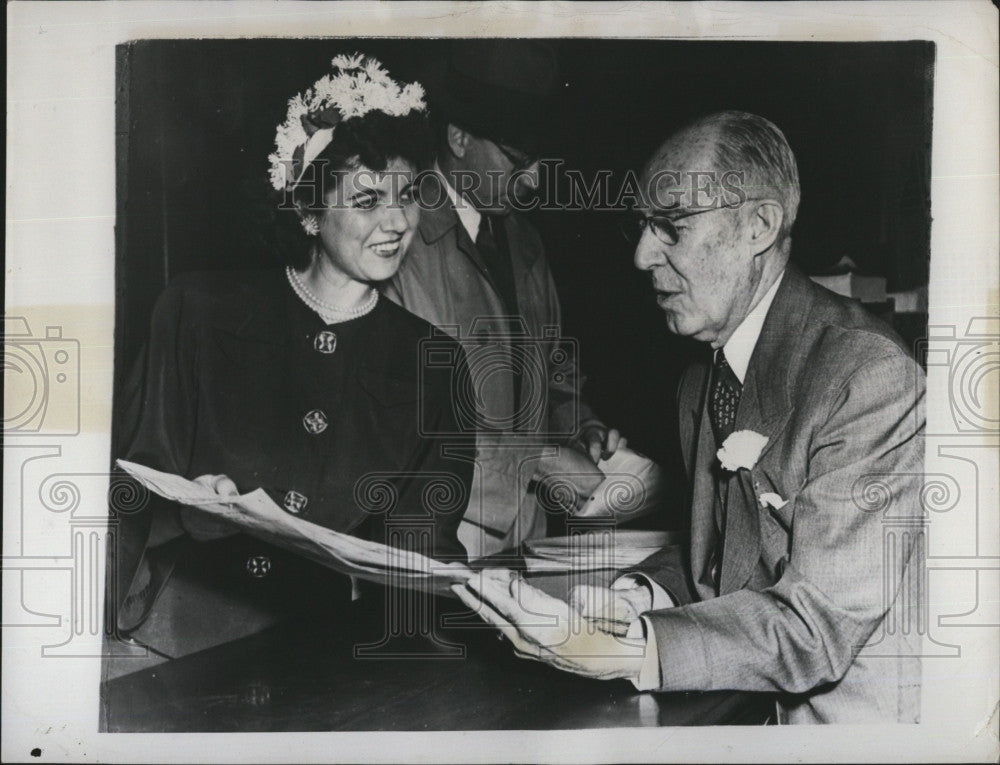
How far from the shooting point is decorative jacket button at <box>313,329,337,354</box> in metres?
3.38

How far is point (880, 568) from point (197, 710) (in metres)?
2.25

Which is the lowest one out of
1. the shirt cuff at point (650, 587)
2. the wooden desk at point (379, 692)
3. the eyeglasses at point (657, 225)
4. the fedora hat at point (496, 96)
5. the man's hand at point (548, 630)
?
the wooden desk at point (379, 692)

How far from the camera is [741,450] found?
333cm

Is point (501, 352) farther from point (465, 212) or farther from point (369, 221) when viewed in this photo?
point (369, 221)

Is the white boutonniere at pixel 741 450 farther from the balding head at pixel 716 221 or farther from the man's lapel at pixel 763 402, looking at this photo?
the balding head at pixel 716 221

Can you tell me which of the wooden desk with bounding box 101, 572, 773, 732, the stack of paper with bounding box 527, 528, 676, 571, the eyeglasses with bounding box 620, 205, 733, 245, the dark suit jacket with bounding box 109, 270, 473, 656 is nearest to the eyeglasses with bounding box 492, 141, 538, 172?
the eyeglasses with bounding box 620, 205, 733, 245

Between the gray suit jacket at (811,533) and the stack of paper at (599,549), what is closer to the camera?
the gray suit jacket at (811,533)

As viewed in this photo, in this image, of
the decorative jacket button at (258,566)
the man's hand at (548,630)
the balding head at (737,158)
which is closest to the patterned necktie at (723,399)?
the balding head at (737,158)

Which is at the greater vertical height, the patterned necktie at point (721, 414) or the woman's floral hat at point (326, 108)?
the woman's floral hat at point (326, 108)

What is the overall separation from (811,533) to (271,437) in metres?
1.73

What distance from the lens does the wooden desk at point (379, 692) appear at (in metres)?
3.39

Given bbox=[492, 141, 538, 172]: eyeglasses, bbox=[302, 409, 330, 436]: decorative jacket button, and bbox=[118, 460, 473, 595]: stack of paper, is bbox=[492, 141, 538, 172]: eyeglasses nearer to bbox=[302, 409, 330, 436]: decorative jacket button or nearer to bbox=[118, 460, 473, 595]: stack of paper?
bbox=[302, 409, 330, 436]: decorative jacket button

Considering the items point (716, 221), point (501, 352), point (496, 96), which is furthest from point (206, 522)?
point (716, 221)

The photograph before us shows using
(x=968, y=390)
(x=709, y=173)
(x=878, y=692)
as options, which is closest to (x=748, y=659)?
(x=878, y=692)
